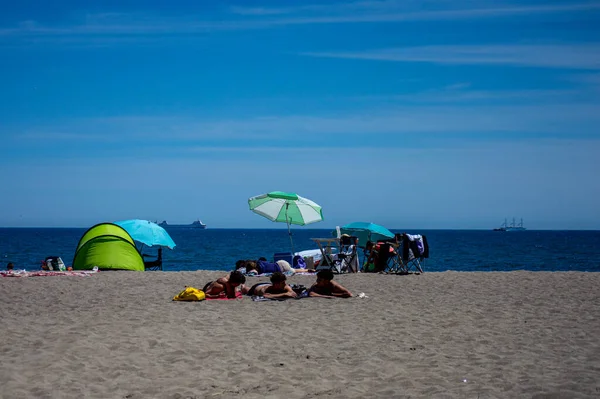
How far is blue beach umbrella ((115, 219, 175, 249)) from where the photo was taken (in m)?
19.3

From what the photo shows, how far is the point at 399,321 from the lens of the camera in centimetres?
909

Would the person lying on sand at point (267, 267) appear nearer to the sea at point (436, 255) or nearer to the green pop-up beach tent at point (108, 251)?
the green pop-up beach tent at point (108, 251)

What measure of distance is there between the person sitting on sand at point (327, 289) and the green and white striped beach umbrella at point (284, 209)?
300 inches

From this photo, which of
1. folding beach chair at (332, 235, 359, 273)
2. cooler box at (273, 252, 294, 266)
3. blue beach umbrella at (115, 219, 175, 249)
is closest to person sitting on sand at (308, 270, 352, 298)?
folding beach chair at (332, 235, 359, 273)

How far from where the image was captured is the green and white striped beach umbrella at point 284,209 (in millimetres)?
19688

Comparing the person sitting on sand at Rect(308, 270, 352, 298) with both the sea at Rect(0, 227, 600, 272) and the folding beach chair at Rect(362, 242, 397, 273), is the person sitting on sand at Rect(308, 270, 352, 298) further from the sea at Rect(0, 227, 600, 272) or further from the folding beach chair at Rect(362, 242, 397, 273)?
the sea at Rect(0, 227, 600, 272)

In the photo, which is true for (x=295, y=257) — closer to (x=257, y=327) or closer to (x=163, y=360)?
(x=257, y=327)

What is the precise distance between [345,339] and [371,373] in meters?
1.70

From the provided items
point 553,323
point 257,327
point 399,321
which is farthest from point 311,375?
point 553,323

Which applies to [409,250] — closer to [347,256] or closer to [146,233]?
[347,256]

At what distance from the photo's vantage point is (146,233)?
64.2 ft

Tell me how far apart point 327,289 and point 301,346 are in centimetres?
456

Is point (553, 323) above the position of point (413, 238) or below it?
below

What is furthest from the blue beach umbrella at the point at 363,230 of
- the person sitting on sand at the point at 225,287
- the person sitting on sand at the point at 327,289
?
the person sitting on sand at the point at 225,287
